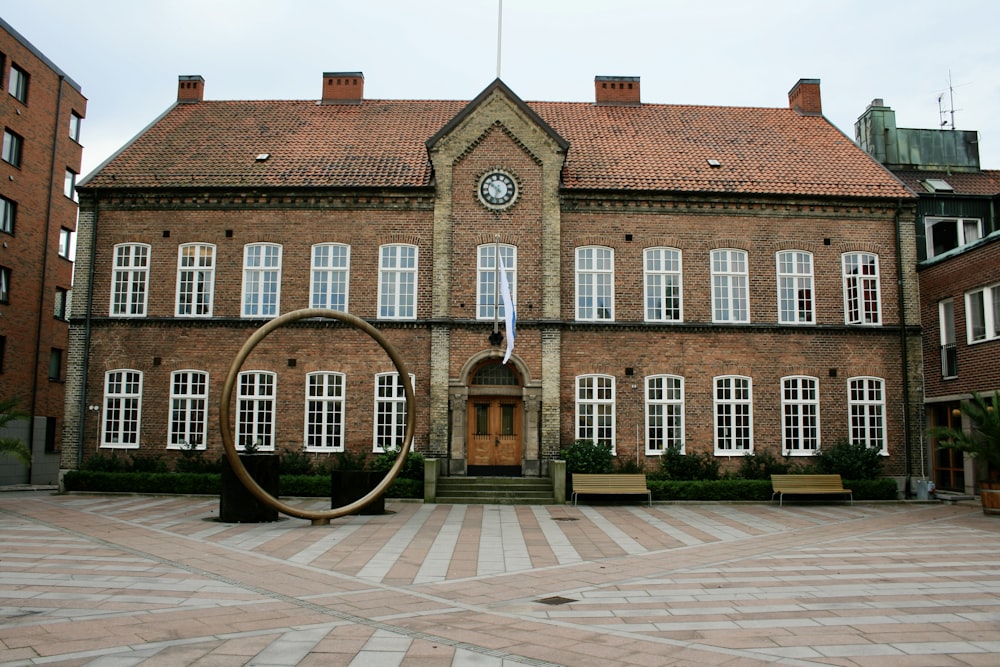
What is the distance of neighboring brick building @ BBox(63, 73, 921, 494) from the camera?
23.0 metres

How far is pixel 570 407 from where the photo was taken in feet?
75.3

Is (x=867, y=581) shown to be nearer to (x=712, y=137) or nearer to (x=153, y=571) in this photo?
(x=153, y=571)

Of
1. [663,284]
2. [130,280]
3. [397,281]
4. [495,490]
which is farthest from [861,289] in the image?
[130,280]

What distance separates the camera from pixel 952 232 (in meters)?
25.9

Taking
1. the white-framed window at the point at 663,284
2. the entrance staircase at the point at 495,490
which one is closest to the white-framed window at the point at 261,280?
the entrance staircase at the point at 495,490

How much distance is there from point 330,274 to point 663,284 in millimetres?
10162

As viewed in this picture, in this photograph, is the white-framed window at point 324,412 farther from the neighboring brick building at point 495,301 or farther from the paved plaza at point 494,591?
the paved plaza at point 494,591

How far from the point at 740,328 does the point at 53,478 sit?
91.2ft

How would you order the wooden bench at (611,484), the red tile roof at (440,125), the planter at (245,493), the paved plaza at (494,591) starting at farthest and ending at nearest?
the red tile roof at (440,125), the wooden bench at (611,484), the planter at (245,493), the paved plaza at (494,591)

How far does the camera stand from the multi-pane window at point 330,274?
23.6 m

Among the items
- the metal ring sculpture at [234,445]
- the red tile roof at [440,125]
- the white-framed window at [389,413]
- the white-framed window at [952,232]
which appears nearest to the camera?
the metal ring sculpture at [234,445]

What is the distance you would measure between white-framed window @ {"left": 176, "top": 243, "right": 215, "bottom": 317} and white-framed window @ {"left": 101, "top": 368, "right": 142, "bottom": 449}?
8.33 feet

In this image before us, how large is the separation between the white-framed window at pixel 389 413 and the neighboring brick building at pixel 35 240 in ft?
51.4

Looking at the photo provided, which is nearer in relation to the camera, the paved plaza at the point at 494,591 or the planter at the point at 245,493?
the paved plaza at the point at 494,591
